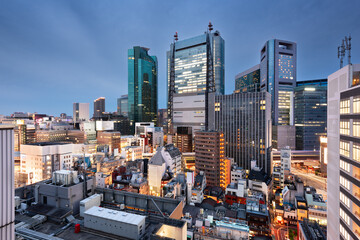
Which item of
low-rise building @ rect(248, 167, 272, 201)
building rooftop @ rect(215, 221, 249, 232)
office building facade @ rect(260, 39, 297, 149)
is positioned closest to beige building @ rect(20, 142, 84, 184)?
building rooftop @ rect(215, 221, 249, 232)

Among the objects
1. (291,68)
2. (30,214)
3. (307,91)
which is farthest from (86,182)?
(291,68)

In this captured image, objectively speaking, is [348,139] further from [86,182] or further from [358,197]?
[86,182]

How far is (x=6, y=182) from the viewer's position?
9.14m

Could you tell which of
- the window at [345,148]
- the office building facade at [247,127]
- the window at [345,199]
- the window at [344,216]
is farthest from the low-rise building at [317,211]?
the office building facade at [247,127]

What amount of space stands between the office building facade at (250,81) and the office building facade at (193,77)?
942 inches

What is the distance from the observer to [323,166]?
3039 inches

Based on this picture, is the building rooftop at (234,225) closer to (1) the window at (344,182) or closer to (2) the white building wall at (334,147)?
(2) the white building wall at (334,147)

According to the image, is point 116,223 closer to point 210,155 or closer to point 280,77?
point 210,155

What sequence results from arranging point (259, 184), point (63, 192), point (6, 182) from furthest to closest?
1. point (259, 184)
2. point (63, 192)
3. point (6, 182)

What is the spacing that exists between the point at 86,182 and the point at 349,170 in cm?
3799

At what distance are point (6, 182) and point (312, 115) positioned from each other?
138 meters

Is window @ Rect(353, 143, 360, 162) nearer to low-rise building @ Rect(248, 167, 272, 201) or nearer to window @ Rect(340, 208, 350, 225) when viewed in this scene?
window @ Rect(340, 208, 350, 225)

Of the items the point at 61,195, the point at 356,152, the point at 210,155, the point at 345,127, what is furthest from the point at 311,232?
the point at 61,195

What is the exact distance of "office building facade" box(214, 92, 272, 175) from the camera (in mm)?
82438
